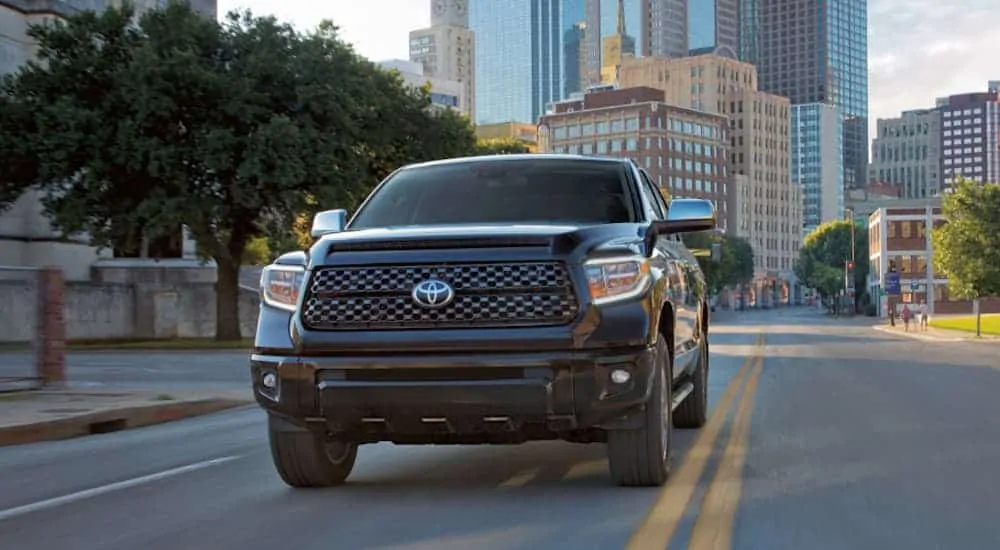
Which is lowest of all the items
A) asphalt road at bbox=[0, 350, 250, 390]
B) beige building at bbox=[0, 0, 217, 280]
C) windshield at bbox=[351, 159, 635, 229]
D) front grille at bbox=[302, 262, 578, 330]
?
asphalt road at bbox=[0, 350, 250, 390]

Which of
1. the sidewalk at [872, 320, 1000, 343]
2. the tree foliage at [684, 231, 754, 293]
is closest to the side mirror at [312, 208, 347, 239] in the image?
the sidewalk at [872, 320, 1000, 343]

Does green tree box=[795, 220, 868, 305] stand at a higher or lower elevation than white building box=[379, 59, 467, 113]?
lower

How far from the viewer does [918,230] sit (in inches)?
4545

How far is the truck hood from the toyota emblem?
0.74 feet

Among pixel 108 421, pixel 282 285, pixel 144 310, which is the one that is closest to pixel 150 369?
pixel 108 421

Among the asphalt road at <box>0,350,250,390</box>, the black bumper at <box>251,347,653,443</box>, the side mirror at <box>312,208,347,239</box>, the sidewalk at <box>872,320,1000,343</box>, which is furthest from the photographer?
the sidewalk at <box>872,320,1000,343</box>

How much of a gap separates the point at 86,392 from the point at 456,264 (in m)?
10.1

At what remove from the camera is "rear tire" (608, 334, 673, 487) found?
6.56 m

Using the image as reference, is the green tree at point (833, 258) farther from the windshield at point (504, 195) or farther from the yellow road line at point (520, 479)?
the yellow road line at point (520, 479)

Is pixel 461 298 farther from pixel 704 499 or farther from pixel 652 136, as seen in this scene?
pixel 652 136

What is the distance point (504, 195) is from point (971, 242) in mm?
54821

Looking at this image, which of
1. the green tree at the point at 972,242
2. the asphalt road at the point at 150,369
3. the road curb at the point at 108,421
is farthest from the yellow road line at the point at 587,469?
the green tree at the point at 972,242

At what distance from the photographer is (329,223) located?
7719mm

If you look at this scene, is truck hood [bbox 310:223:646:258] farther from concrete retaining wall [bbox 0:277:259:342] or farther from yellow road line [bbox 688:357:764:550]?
concrete retaining wall [bbox 0:277:259:342]
